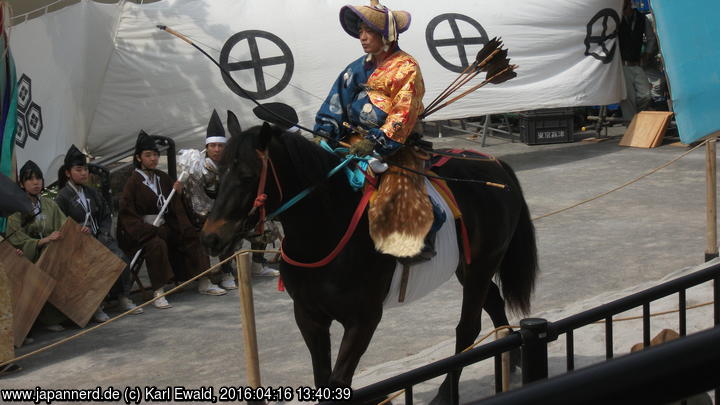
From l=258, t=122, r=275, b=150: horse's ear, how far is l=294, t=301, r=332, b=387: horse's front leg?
0.86 meters

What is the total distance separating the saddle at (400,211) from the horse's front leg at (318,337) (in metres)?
0.50

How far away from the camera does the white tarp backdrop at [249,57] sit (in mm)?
11500

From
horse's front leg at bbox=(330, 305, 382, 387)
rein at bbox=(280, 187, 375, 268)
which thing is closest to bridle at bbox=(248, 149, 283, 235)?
rein at bbox=(280, 187, 375, 268)

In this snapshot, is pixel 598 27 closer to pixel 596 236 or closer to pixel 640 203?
pixel 640 203

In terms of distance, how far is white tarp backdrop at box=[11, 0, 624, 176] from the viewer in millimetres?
11500

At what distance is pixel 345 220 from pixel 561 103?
33.5 feet

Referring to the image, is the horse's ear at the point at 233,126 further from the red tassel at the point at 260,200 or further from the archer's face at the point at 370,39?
the archer's face at the point at 370,39

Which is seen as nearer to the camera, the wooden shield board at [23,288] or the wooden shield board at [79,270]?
the wooden shield board at [23,288]

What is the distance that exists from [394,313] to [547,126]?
8785 mm

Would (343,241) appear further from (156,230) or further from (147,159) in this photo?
(147,159)

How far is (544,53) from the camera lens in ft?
45.3

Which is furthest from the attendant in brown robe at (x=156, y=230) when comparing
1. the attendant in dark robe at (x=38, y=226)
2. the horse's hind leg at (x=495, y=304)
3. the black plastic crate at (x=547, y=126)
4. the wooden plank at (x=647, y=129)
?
the wooden plank at (x=647, y=129)

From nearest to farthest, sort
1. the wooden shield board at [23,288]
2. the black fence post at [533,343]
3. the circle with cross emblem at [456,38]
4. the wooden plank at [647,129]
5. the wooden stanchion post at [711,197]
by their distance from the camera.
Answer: the black fence post at [533,343] → the wooden shield board at [23,288] → the wooden stanchion post at [711,197] → the circle with cross emblem at [456,38] → the wooden plank at [647,129]

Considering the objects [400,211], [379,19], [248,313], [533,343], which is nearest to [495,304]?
[400,211]
